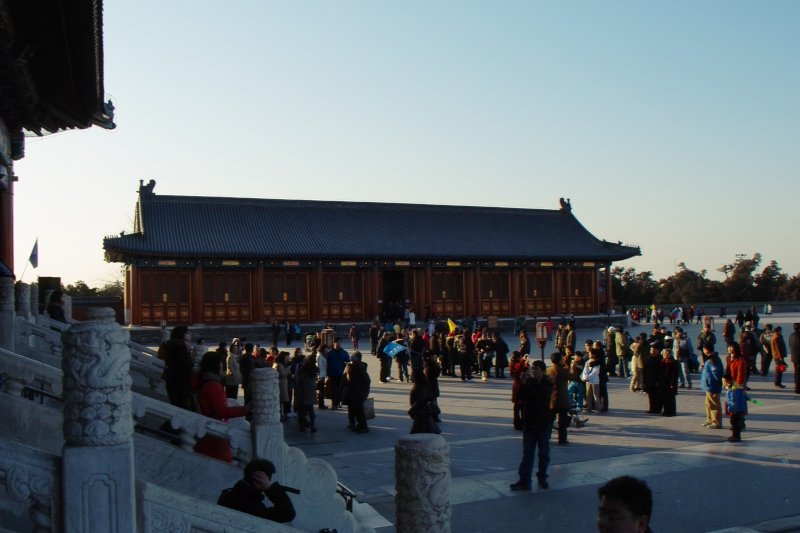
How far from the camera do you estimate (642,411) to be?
14008 mm

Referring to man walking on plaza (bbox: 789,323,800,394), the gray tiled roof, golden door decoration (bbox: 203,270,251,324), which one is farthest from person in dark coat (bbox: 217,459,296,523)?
golden door decoration (bbox: 203,270,251,324)

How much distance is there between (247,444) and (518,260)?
38466 millimetres

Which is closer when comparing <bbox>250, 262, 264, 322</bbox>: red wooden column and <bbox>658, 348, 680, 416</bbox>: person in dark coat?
<bbox>658, 348, 680, 416</bbox>: person in dark coat

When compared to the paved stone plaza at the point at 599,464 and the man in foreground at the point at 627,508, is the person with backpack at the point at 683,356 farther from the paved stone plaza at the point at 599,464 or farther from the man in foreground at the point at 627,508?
the man in foreground at the point at 627,508

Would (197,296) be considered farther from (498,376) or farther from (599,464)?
(599,464)

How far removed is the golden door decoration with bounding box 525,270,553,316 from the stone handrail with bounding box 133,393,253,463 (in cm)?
3860

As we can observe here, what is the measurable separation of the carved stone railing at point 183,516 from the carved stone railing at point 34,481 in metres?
0.40

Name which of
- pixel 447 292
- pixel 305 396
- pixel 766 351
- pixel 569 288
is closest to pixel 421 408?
pixel 305 396

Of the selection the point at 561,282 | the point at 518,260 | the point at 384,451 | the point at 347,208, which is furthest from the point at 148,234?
the point at 384,451

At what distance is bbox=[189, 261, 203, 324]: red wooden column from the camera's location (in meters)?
35.9

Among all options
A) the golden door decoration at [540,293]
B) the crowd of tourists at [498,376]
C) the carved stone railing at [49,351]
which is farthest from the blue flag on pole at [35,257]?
the golden door decoration at [540,293]

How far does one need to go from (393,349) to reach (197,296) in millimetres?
19998

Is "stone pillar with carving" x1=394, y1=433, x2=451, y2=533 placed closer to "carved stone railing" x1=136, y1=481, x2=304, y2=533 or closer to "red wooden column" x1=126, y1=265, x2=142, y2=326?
"carved stone railing" x1=136, y1=481, x2=304, y2=533

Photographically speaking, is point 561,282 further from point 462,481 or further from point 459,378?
point 462,481
